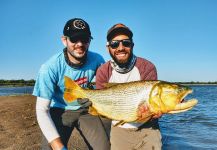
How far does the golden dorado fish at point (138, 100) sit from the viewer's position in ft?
15.1

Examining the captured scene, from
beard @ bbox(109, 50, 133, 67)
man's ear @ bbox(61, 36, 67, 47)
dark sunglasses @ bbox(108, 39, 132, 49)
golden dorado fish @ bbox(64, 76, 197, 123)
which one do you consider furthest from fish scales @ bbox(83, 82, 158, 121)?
man's ear @ bbox(61, 36, 67, 47)

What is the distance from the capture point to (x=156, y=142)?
5.38 metres

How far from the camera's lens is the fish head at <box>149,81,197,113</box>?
459 cm

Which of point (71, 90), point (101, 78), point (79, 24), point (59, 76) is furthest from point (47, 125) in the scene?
point (79, 24)

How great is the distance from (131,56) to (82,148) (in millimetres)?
3995

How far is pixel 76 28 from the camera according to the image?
5.71 metres

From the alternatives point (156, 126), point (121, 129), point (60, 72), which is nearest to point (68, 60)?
point (60, 72)

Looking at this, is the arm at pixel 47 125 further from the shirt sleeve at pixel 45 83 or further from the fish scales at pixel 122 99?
the fish scales at pixel 122 99

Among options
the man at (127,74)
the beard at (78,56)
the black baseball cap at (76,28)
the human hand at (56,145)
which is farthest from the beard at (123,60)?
the human hand at (56,145)

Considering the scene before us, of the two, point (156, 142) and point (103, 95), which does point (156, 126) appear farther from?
point (103, 95)

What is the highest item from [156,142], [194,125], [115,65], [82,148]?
[115,65]

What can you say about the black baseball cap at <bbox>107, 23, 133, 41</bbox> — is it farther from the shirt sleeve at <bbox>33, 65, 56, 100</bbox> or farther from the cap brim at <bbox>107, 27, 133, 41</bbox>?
the shirt sleeve at <bbox>33, 65, 56, 100</bbox>

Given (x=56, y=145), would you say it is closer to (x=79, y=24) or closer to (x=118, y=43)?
(x=118, y=43)

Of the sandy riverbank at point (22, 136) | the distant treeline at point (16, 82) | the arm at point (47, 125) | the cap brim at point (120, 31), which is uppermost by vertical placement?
the cap brim at point (120, 31)
